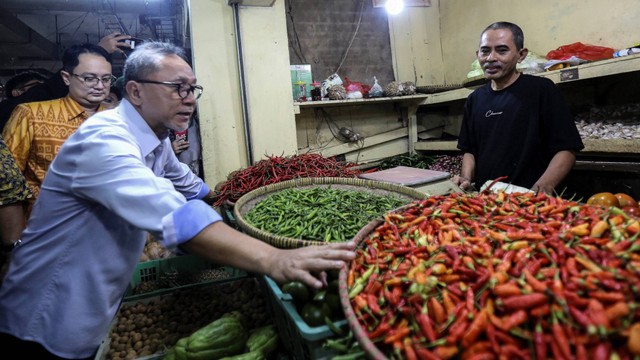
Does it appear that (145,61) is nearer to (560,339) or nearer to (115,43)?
(560,339)

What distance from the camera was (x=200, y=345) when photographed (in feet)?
5.61

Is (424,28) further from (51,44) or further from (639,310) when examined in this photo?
(51,44)

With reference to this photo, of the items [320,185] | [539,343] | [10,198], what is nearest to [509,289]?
[539,343]

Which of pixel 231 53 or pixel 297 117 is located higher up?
pixel 231 53

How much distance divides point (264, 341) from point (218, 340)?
230 millimetres

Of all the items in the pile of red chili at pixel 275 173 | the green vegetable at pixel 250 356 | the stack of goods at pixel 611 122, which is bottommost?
the green vegetable at pixel 250 356

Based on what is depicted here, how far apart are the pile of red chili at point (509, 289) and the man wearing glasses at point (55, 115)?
10.1 feet

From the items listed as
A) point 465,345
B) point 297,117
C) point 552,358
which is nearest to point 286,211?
point 465,345

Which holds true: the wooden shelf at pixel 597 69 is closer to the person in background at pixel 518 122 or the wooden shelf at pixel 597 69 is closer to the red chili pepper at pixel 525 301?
the person in background at pixel 518 122

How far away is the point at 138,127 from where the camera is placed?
6.28 ft

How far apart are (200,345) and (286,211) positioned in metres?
1.15

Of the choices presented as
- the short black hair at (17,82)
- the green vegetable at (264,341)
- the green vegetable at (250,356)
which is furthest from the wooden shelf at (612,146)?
the short black hair at (17,82)

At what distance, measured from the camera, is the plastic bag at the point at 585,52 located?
13.2ft

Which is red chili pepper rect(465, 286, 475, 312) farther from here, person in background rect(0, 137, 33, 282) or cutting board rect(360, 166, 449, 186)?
person in background rect(0, 137, 33, 282)
